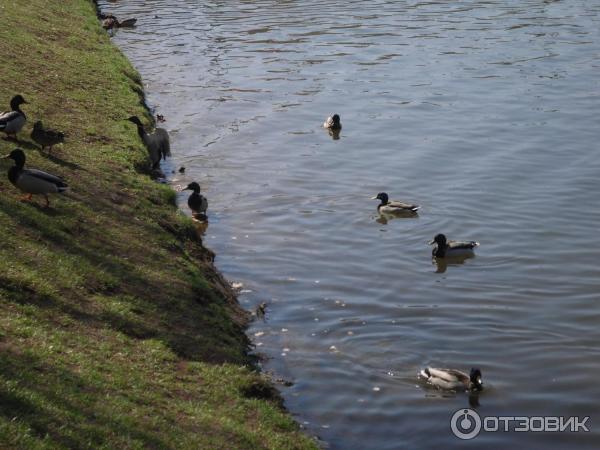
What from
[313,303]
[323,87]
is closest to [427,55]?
[323,87]

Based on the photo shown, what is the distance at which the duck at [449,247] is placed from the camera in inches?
738

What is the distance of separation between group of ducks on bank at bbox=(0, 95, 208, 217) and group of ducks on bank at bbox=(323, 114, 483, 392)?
414cm

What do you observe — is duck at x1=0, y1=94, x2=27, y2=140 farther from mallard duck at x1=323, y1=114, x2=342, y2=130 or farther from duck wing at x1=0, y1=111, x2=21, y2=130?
mallard duck at x1=323, y1=114, x2=342, y2=130

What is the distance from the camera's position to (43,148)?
19.0 m

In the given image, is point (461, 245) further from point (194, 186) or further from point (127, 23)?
point (127, 23)

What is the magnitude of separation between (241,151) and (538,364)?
1409 centimetres

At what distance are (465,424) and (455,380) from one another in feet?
2.35

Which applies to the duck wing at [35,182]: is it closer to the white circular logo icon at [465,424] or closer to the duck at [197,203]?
the duck at [197,203]

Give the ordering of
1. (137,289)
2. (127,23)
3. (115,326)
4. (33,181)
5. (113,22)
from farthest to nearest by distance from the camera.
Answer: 1. (127,23)
2. (113,22)
3. (33,181)
4. (137,289)
5. (115,326)

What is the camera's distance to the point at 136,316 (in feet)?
42.7

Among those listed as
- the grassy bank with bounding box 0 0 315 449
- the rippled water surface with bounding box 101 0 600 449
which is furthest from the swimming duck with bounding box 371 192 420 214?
the grassy bank with bounding box 0 0 315 449

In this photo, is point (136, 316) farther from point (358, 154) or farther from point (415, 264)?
point (358, 154)

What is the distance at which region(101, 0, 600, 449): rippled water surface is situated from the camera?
13.8 metres

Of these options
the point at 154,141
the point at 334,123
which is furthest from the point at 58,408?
the point at 334,123
